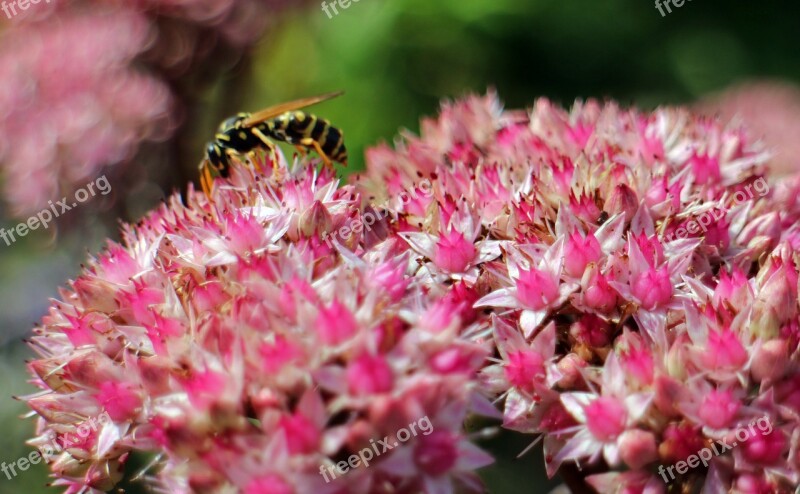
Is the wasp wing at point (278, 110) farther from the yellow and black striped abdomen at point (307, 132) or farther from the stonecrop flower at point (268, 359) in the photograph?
the stonecrop flower at point (268, 359)

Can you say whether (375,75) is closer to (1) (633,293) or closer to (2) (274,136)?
(2) (274,136)

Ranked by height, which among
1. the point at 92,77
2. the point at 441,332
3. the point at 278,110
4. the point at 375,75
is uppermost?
the point at 92,77

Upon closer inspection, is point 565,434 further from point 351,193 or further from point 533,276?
point 351,193

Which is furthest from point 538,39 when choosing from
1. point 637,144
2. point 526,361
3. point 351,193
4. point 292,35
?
point 526,361

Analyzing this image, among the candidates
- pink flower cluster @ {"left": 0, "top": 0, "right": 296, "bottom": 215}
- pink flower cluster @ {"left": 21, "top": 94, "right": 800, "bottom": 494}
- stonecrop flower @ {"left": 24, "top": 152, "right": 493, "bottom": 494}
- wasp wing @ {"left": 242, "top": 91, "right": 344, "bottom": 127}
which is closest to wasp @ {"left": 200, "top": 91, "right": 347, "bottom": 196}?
wasp wing @ {"left": 242, "top": 91, "right": 344, "bottom": 127}

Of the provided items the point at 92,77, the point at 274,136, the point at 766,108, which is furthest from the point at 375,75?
the point at 274,136

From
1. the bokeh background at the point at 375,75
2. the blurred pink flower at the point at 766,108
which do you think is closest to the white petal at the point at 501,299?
the bokeh background at the point at 375,75
